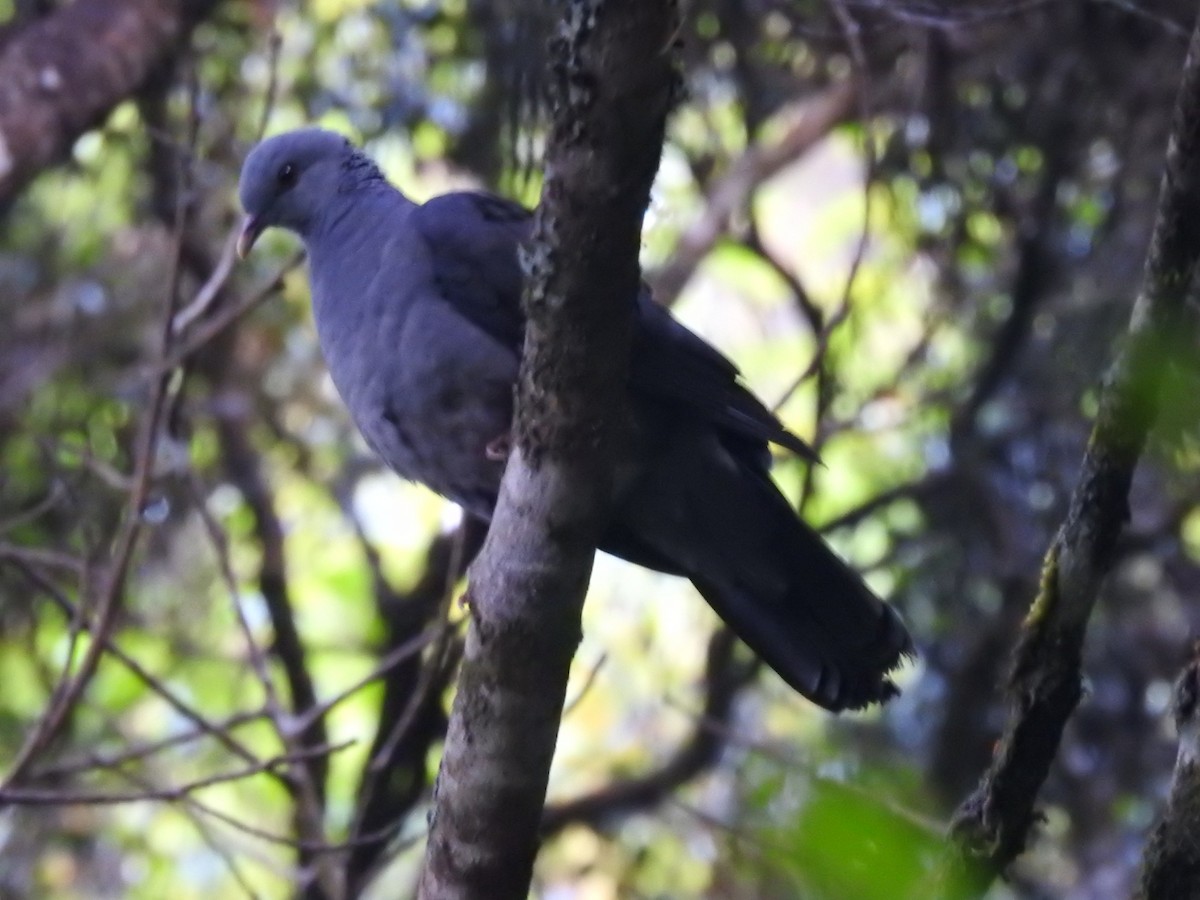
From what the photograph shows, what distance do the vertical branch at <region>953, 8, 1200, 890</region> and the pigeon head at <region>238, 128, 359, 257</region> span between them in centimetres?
222

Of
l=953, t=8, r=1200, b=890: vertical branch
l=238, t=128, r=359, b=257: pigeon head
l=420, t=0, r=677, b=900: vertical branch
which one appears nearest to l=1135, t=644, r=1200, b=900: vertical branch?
l=953, t=8, r=1200, b=890: vertical branch

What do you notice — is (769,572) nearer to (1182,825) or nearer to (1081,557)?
(1081,557)

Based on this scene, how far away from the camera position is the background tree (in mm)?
4906

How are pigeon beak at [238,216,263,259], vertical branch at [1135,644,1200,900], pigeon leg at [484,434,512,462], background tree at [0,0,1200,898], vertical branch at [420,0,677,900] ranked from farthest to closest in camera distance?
background tree at [0,0,1200,898]
pigeon beak at [238,216,263,259]
pigeon leg at [484,434,512,462]
vertical branch at [1135,644,1200,900]
vertical branch at [420,0,677,900]

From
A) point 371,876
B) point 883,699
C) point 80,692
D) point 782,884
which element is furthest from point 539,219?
point 782,884

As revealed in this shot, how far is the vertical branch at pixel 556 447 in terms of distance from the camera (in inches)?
81.2

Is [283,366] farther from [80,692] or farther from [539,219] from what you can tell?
[539,219]

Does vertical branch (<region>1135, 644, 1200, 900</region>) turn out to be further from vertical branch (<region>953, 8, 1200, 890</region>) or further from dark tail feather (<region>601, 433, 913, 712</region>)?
dark tail feather (<region>601, 433, 913, 712</region>)

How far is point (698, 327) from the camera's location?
6793mm

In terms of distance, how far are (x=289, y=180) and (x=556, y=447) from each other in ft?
6.51

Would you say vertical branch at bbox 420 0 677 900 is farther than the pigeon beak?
No

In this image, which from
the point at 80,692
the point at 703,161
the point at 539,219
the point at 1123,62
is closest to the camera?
the point at 539,219

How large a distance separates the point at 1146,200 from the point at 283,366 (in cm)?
328

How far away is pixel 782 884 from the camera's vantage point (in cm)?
471
